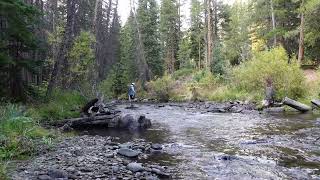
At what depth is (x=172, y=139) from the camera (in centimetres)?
1273

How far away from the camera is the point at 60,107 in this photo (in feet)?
55.9

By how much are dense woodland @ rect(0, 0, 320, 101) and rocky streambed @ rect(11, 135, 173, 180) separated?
573 cm

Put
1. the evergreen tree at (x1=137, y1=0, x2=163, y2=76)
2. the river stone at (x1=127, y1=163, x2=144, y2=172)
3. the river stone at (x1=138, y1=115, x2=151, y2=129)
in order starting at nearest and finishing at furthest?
the river stone at (x1=127, y1=163, x2=144, y2=172) < the river stone at (x1=138, y1=115, x2=151, y2=129) < the evergreen tree at (x1=137, y1=0, x2=163, y2=76)

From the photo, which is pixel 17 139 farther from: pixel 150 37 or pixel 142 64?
pixel 150 37

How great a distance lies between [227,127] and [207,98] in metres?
15.9

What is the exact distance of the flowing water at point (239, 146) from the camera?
8.27 meters

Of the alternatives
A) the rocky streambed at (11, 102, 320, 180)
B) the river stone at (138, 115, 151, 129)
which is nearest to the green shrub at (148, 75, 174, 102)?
the rocky streambed at (11, 102, 320, 180)

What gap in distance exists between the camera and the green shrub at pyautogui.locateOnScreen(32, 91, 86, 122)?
15326mm

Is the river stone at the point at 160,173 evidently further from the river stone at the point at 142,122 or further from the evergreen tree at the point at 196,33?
the evergreen tree at the point at 196,33

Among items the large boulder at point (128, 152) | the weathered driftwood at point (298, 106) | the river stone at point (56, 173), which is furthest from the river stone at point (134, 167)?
the weathered driftwood at point (298, 106)

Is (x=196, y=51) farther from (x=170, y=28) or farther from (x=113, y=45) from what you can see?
(x=113, y=45)

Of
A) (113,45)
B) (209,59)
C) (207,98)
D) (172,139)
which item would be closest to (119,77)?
(209,59)

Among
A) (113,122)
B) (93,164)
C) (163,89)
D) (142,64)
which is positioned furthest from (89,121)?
(142,64)

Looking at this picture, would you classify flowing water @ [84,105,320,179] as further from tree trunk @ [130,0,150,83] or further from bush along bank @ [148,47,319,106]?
tree trunk @ [130,0,150,83]
